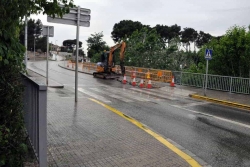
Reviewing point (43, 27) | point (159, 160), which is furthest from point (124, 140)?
point (43, 27)

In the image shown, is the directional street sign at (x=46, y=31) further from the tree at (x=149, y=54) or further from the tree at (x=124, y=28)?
the tree at (x=124, y=28)

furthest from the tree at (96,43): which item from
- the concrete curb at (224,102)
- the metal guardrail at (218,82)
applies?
the concrete curb at (224,102)

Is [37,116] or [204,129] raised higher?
[37,116]

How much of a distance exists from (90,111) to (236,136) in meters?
4.56

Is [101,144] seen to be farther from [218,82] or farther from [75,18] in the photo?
[218,82]

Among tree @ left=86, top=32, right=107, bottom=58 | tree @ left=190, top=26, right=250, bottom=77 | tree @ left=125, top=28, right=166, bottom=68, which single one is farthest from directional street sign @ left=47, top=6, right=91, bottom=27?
tree @ left=86, top=32, right=107, bottom=58

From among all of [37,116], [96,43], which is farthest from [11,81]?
[96,43]

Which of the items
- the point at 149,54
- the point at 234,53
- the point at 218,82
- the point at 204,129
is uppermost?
the point at 149,54

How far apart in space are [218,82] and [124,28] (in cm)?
6869

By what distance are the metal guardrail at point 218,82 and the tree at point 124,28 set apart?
62685 mm

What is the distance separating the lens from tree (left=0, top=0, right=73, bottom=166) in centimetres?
298

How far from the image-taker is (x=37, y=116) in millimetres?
3771

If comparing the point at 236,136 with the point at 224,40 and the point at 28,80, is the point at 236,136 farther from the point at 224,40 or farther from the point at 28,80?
the point at 224,40

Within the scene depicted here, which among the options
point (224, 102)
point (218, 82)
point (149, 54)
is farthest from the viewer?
point (149, 54)
